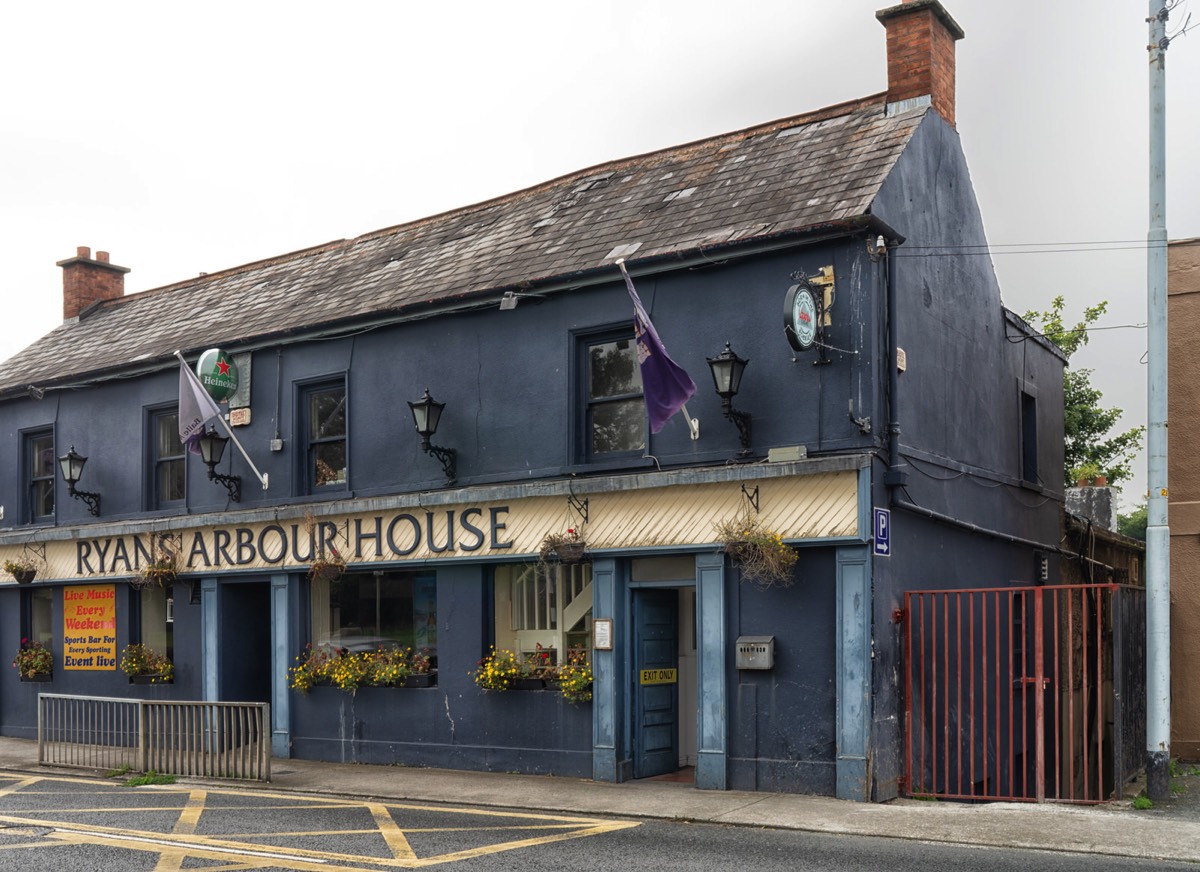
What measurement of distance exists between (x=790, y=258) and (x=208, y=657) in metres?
10.6

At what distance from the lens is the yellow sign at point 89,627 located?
20.4 m

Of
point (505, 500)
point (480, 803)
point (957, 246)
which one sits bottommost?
point (480, 803)

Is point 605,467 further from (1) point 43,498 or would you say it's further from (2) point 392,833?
(1) point 43,498

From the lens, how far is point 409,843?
1086 cm

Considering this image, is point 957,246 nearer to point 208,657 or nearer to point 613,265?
point 613,265


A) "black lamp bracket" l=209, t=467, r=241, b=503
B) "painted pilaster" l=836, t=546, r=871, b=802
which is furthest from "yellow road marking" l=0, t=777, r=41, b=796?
"painted pilaster" l=836, t=546, r=871, b=802

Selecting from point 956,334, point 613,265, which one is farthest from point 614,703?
point 956,334

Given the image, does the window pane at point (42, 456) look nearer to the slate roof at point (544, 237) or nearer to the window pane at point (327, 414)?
the slate roof at point (544, 237)

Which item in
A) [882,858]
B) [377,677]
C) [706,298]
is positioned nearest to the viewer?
[882,858]

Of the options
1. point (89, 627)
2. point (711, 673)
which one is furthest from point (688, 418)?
point (89, 627)

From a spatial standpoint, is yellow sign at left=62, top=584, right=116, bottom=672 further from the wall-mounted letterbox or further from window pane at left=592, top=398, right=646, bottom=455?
the wall-mounted letterbox

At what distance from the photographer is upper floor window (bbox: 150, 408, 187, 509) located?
20.0 metres

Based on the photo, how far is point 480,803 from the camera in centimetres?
1344

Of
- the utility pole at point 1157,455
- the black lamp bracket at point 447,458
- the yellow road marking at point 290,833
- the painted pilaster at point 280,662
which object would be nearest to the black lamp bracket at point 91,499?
the painted pilaster at point 280,662
